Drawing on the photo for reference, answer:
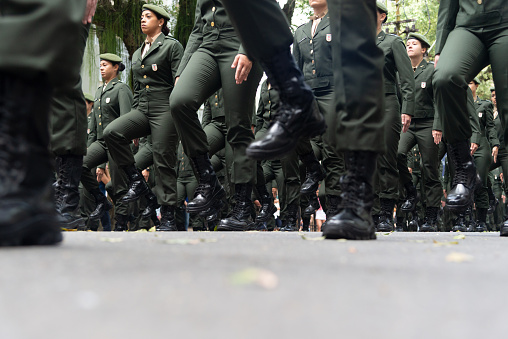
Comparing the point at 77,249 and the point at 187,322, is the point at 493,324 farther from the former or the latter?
the point at 77,249

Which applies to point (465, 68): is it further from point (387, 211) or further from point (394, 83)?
point (387, 211)

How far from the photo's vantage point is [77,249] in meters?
1.91

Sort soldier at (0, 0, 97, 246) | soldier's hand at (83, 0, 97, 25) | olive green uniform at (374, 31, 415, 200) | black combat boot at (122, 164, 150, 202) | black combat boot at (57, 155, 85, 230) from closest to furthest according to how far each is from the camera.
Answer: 1. soldier at (0, 0, 97, 246)
2. soldier's hand at (83, 0, 97, 25)
3. black combat boot at (57, 155, 85, 230)
4. black combat boot at (122, 164, 150, 202)
5. olive green uniform at (374, 31, 415, 200)

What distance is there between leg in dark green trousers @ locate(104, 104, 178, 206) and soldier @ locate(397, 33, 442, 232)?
383 cm

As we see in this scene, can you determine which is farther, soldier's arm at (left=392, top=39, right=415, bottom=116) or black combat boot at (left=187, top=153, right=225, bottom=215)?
soldier's arm at (left=392, top=39, right=415, bottom=116)

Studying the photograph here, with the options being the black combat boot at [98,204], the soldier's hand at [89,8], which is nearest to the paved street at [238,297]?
the soldier's hand at [89,8]

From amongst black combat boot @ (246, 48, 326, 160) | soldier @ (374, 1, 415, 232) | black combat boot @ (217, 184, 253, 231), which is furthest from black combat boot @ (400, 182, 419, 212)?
black combat boot @ (246, 48, 326, 160)

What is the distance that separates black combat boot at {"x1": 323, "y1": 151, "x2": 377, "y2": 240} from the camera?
9.42 ft

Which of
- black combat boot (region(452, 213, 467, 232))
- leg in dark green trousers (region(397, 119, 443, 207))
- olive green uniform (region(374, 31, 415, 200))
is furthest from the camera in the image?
black combat boot (region(452, 213, 467, 232))

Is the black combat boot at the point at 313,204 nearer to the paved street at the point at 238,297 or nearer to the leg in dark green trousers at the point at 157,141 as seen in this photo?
the leg in dark green trousers at the point at 157,141

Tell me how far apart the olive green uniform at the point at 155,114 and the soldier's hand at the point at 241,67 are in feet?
6.39

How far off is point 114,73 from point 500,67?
6.49 metres

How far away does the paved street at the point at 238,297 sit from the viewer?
98cm

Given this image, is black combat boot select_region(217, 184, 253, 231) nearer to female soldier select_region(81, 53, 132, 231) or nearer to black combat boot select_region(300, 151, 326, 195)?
black combat boot select_region(300, 151, 326, 195)
